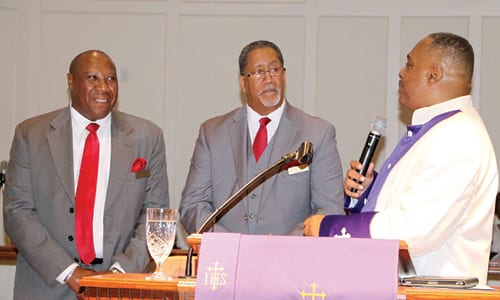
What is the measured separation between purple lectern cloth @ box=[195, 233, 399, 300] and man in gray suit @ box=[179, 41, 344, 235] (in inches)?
66.8

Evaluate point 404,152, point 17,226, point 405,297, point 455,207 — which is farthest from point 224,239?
point 17,226

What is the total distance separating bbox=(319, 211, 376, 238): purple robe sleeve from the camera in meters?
3.10

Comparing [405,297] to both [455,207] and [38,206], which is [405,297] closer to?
[455,207]

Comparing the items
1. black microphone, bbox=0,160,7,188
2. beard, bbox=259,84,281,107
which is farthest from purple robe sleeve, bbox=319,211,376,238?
black microphone, bbox=0,160,7,188

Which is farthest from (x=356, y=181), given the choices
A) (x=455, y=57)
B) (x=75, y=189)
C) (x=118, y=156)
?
(x=75, y=189)

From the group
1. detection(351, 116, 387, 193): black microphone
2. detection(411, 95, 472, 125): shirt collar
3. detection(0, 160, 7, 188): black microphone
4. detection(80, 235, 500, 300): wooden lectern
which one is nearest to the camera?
detection(80, 235, 500, 300): wooden lectern

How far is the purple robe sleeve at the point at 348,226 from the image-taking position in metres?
3.10

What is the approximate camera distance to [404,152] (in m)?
3.50

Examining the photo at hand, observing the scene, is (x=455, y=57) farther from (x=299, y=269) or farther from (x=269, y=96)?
(x=299, y=269)

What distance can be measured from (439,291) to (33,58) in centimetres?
552

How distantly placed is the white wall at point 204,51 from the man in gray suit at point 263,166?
8.89 ft

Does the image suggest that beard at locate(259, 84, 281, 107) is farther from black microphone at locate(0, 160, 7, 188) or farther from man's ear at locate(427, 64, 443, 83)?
black microphone at locate(0, 160, 7, 188)

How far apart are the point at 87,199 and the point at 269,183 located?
89 cm

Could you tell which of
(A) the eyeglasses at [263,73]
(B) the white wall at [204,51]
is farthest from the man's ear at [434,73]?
(B) the white wall at [204,51]
